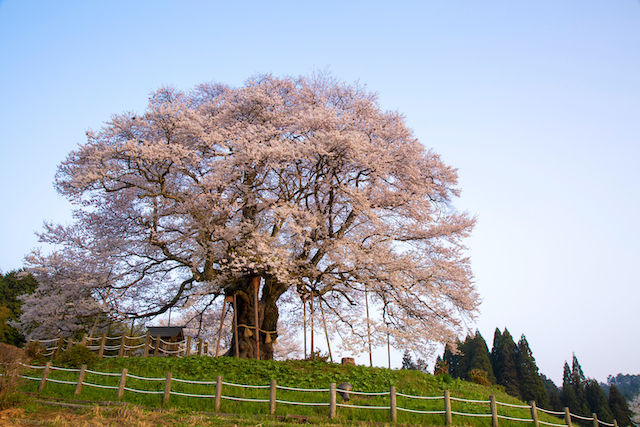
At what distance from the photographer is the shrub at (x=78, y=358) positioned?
12.3m

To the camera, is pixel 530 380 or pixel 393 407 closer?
pixel 393 407

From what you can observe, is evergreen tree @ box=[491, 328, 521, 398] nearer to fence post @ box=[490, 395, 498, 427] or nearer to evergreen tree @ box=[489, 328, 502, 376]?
evergreen tree @ box=[489, 328, 502, 376]

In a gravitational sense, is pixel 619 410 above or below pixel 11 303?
below

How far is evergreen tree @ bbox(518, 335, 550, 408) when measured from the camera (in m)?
43.6

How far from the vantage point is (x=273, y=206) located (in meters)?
13.9

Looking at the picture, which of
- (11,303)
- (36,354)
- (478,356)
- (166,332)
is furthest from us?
(478,356)

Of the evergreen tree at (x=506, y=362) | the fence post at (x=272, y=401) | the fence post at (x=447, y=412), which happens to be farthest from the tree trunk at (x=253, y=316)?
the evergreen tree at (x=506, y=362)

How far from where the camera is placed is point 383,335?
14.2m

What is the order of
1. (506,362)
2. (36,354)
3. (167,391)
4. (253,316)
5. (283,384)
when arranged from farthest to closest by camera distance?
(506,362) → (253,316) → (36,354) → (283,384) → (167,391)

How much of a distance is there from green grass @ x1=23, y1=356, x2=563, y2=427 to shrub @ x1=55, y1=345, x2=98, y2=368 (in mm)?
243

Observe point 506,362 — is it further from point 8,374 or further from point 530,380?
point 8,374

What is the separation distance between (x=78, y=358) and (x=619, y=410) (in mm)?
49628

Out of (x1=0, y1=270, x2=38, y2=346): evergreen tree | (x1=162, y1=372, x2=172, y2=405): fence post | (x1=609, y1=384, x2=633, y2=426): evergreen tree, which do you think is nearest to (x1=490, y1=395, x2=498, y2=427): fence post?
(x1=162, y1=372, x2=172, y2=405): fence post

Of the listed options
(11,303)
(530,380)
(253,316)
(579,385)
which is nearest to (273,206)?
(253,316)
